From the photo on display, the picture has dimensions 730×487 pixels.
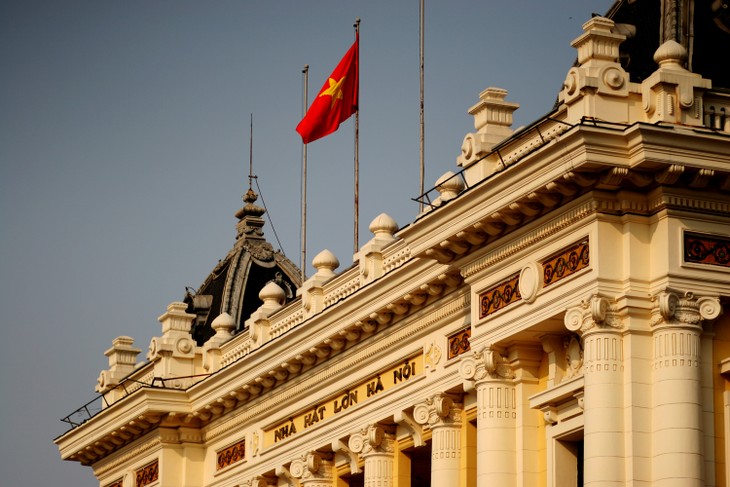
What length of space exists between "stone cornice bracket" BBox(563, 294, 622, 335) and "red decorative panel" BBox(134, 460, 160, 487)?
17721 millimetres

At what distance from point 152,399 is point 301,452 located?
530cm

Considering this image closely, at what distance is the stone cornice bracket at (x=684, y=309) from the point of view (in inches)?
1128

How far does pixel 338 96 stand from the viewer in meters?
42.9

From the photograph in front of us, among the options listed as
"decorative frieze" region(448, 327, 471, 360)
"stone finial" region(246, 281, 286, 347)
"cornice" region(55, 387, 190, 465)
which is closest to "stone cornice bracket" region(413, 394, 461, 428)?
"decorative frieze" region(448, 327, 471, 360)

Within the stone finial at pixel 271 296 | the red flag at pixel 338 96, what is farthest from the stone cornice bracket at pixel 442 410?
the red flag at pixel 338 96

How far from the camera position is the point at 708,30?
3253cm

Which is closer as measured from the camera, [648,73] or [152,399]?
[648,73]

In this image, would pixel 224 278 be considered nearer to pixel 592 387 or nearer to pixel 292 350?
pixel 292 350

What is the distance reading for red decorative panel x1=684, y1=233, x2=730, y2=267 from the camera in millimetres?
29094

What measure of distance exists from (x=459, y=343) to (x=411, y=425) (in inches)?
95.7

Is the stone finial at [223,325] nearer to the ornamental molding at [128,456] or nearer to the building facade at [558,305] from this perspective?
the ornamental molding at [128,456]

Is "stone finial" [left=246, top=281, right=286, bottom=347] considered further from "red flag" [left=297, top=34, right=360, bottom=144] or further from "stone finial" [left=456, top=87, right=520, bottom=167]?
"stone finial" [left=456, top=87, right=520, bottom=167]

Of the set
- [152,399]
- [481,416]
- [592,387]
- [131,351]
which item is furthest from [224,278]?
[592,387]

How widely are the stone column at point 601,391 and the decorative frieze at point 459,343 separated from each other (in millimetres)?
4750
